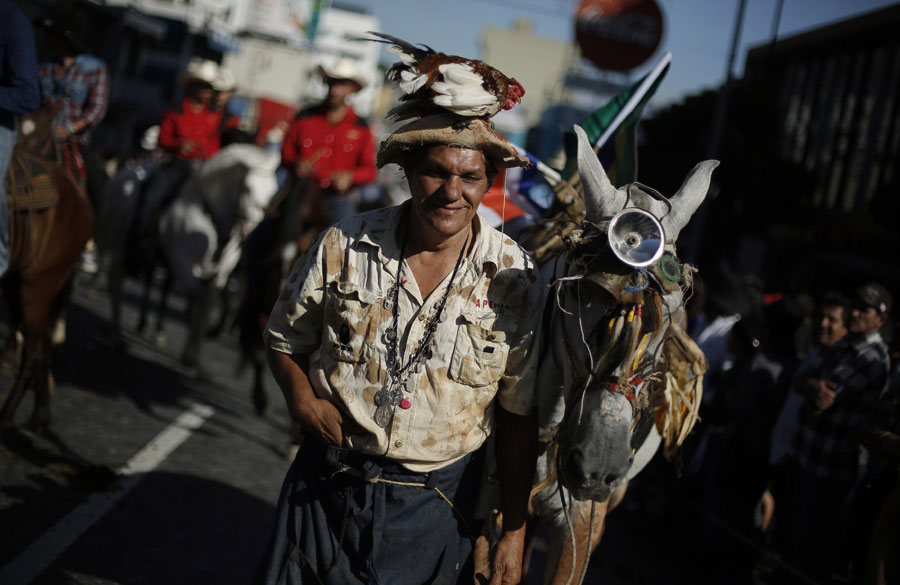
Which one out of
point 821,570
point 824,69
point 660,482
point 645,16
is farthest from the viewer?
point 824,69

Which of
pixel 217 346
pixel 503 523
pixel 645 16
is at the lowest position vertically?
pixel 217 346

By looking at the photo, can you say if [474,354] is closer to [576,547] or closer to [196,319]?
[576,547]

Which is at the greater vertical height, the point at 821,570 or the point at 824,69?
the point at 824,69

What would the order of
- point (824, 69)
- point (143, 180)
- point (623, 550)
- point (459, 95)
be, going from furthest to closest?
point (824, 69) < point (143, 180) < point (623, 550) < point (459, 95)

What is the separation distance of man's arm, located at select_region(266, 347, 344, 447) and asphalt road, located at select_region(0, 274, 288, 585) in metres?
1.92

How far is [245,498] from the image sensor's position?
5910mm

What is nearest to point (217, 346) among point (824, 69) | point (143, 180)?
point (143, 180)

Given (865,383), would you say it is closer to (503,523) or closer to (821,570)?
(821,570)

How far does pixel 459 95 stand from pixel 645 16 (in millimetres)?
18358

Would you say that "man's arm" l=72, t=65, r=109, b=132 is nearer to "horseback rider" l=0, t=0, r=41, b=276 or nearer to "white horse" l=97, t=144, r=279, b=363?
"white horse" l=97, t=144, r=279, b=363

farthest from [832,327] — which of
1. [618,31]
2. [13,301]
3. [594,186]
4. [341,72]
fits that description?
[618,31]

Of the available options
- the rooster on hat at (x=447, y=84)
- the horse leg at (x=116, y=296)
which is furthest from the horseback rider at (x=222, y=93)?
the rooster on hat at (x=447, y=84)

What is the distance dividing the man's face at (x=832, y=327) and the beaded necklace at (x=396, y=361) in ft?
12.8

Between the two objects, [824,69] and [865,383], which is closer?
[865,383]
